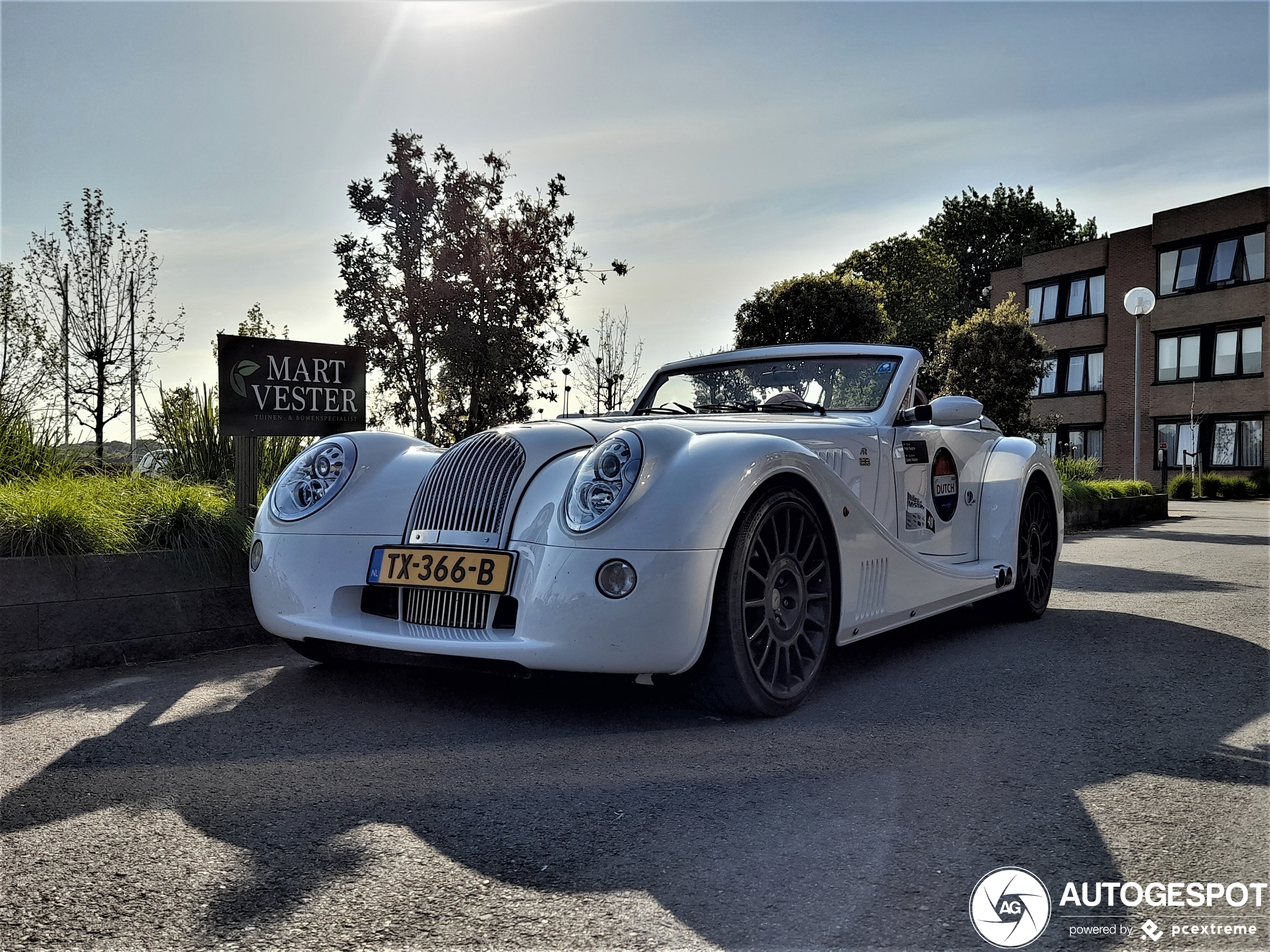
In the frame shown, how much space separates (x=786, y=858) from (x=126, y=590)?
12.0 feet

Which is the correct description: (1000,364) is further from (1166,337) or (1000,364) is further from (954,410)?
(954,410)

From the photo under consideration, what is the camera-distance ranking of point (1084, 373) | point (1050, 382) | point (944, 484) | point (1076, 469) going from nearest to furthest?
point (944, 484)
point (1076, 469)
point (1084, 373)
point (1050, 382)

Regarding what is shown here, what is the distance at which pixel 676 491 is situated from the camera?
332 centimetres

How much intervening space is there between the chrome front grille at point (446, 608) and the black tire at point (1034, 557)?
3434 millimetres

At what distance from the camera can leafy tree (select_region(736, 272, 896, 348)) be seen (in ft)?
58.5

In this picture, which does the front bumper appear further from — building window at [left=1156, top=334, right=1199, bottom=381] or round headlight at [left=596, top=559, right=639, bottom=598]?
building window at [left=1156, top=334, right=1199, bottom=381]

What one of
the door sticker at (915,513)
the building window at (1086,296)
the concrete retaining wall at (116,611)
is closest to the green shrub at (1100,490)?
the door sticker at (915,513)

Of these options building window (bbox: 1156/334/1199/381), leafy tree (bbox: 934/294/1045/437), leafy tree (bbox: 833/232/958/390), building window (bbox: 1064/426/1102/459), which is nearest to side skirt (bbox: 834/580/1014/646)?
leafy tree (bbox: 934/294/1045/437)

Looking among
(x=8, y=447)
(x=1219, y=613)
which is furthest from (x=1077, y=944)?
(x=8, y=447)

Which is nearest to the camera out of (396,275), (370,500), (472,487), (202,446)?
(472,487)

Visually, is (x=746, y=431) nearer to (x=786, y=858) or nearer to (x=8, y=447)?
(x=786, y=858)

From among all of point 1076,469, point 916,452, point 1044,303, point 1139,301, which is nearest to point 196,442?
point 916,452

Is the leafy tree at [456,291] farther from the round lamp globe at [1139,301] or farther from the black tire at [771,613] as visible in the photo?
the round lamp globe at [1139,301]

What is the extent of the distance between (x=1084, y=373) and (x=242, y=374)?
35896 mm
